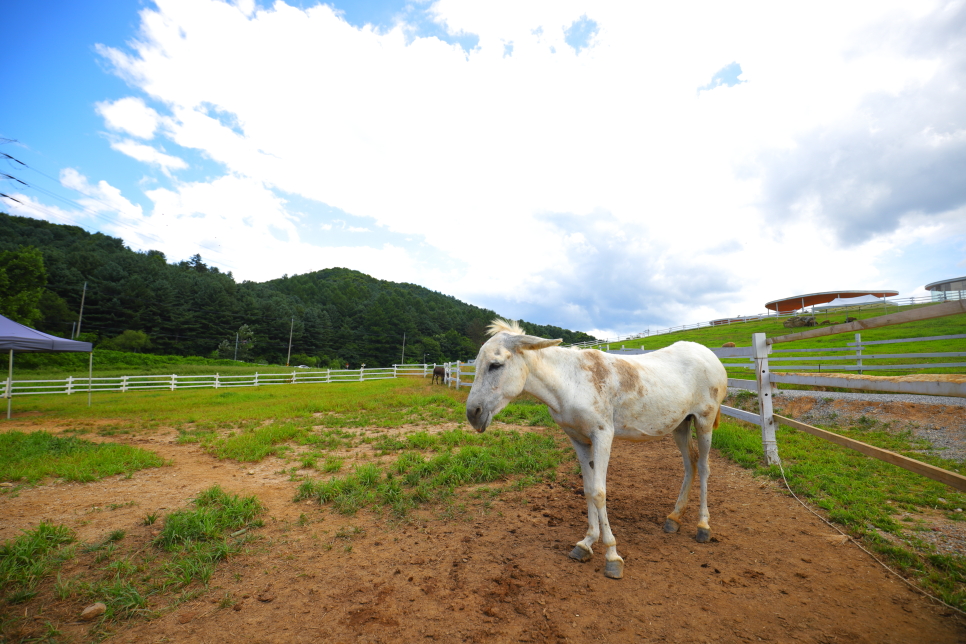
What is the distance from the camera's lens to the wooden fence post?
5379 millimetres

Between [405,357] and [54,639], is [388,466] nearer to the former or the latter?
[54,639]

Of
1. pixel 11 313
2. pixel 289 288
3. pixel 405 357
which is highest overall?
pixel 289 288

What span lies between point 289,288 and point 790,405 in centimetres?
9050

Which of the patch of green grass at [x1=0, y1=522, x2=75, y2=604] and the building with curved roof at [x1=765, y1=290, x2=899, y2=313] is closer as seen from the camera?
the patch of green grass at [x1=0, y1=522, x2=75, y2=604]

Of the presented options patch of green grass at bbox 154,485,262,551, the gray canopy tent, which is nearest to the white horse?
patch of green grass at bbox 154,485,262,551

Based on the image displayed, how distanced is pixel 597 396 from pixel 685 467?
1.62 meters

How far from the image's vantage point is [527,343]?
11.5 feet

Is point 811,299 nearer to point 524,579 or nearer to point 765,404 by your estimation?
point 765,404

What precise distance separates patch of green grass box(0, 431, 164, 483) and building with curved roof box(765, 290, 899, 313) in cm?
6004

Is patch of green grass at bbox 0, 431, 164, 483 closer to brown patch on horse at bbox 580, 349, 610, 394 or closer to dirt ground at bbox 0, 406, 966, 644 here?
dirt ground at bbox 0, 406, 966, 644

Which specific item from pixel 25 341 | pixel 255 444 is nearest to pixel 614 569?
pixel 255 444

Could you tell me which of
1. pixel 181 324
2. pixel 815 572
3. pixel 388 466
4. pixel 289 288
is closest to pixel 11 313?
pixel 181 324

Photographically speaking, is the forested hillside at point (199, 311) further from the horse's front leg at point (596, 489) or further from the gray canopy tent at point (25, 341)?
the horse's front leg at point (596, 489)

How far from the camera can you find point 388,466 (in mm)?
6082
